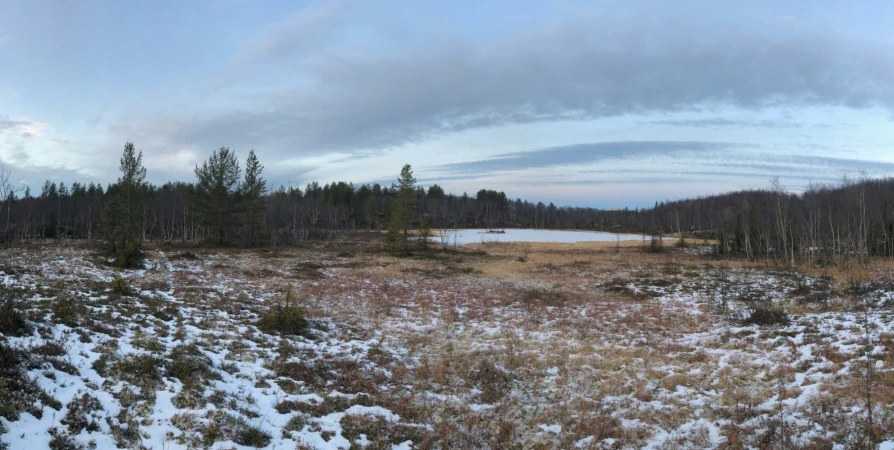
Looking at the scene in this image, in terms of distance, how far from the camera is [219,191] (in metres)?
41.7

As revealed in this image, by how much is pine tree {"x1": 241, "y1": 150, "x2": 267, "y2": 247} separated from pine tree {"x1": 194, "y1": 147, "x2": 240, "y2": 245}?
1265 millimetres

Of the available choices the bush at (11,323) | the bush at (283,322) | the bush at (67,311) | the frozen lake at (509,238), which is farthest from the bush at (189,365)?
the frozen lake at (509,238)

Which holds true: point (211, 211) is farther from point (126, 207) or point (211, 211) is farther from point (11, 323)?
point (11, 323)

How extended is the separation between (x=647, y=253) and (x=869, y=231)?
1977 centimetres

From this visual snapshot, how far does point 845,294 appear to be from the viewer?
53.8 ft

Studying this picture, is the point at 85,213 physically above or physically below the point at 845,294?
above

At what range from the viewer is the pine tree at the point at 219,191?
41312mm

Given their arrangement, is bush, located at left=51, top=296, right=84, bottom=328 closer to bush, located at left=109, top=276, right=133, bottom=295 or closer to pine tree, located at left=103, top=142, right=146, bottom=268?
bush, located at left=109, top=276, right=133, bottom=295

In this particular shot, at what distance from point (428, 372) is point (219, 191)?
38850 mm

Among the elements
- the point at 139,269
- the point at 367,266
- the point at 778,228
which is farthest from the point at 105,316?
the point at 778,228

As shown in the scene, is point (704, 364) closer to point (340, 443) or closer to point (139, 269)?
point (340, 443)

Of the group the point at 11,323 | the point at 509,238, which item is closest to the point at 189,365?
the point at 11,323

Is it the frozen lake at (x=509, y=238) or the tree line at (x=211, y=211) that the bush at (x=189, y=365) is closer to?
the tree line at (x=211, y=211)

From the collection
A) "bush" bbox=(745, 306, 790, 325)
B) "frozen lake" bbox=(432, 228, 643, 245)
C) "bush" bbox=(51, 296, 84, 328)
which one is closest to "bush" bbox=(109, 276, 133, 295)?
"bush" bbox=(51, 296, 84, 328)
